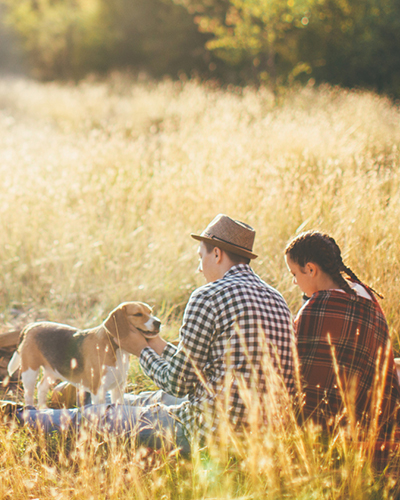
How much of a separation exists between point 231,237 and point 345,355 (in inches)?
35.9

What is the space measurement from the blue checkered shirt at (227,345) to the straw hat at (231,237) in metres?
0.16

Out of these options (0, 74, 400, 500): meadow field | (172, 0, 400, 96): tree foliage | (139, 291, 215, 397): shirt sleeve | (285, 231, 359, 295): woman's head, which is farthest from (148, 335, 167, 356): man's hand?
(172, 0, 400, 96): tree foliage

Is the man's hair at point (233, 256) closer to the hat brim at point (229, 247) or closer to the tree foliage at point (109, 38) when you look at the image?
the hat brim at point (229, 247)

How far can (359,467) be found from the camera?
1.82 metres

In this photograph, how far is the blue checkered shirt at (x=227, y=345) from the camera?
2.18m

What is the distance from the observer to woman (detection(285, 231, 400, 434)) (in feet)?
7.87

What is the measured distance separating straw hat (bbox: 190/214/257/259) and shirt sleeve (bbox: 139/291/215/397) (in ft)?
1.09

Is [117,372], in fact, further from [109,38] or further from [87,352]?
[109,38]

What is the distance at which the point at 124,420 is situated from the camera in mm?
2643

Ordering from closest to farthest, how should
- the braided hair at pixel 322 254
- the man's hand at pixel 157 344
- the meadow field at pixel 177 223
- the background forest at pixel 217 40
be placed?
the meadow field at pixel 177 223
the braided hair at pixel 322 254
the man's hand at pixel 157 344
the background forest at pixel 217 40

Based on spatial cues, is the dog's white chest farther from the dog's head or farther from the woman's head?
the woman's head

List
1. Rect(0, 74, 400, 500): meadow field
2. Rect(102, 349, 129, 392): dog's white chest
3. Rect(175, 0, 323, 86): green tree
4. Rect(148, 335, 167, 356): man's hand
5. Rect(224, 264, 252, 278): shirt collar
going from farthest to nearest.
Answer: Rect(175, 0, 323, 86): green tree → Rect(102, 349, 129, 392): dog's white chest → Rect(148, 335, 167, 356): man's hand → Rect(224, 264, 252, 278): shirt collar → Rect(0, 74, 400, 500): meadow field

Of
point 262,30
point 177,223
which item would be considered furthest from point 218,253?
point 262,30

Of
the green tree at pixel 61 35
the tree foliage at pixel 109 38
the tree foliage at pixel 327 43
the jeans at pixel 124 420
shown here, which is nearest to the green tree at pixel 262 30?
the tree foliage at pixel 327 43
